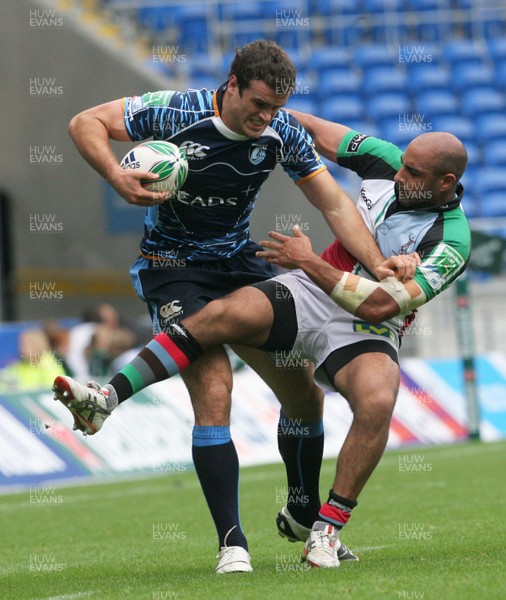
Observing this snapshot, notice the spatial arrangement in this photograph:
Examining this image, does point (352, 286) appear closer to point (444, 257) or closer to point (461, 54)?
point (444, 257)

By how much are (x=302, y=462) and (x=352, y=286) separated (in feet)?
3.56

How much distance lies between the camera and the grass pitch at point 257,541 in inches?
187

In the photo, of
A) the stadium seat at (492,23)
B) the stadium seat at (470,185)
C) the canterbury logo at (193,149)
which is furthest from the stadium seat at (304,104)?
the canterbury logo at (193,149)

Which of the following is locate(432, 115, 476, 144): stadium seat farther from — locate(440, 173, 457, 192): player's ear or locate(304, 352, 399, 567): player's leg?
locate(304, 352, 399, 567): player's leg

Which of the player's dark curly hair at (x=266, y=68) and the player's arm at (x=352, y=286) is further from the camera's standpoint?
the player's arm at (x=352, y=286)

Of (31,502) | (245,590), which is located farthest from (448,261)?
(31,502)

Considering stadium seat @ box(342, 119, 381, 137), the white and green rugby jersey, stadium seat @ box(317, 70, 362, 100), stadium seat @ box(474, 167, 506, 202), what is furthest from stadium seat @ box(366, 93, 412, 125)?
the white and green rugby jersey

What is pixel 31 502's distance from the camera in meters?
10.1

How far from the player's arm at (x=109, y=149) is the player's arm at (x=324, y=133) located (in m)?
1.07

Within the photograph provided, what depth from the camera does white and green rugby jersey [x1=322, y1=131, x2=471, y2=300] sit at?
222 inches

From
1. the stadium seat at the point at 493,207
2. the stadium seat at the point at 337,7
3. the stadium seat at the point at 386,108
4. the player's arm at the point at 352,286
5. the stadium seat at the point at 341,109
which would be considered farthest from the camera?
the stadium seat at the point at 337,7

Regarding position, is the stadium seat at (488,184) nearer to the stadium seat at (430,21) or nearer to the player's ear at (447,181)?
the stadium seat at (430,21)

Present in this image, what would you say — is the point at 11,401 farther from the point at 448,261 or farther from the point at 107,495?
the point at 448,261

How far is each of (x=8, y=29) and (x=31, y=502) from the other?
9.77 metres
